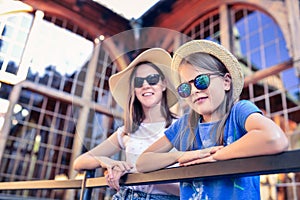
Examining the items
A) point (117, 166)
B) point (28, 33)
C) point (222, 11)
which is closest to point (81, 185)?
point (117, 166)

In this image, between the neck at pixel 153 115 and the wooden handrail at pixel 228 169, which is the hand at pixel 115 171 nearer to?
the wooden handrail at pixel 228 169

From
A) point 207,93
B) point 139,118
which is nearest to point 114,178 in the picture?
point 139,118

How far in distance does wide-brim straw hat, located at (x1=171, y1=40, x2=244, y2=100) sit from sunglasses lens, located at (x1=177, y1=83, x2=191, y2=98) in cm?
1

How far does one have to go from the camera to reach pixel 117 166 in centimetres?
59

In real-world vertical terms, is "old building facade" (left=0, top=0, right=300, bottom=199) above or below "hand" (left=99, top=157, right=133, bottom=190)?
above

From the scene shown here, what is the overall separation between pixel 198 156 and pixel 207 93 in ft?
0.37

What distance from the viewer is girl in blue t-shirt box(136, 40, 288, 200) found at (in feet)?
1.49

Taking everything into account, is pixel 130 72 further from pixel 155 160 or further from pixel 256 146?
pixel 256 146

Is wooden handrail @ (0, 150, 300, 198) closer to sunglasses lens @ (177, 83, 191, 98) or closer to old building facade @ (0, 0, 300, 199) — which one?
sunglasses lens @ (177, 83, 191, 98)

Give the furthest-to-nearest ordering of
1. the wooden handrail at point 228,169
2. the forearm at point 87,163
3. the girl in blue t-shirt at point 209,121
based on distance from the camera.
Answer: the forearm at point 87,163 < the girl in blue t-shirt at point 209,121 < the wooden handrail at point 228,169

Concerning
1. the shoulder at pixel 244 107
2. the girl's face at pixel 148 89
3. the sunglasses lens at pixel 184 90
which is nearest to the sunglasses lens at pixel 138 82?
the girl's face at pixel 148 89

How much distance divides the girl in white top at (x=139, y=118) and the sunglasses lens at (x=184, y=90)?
41 mm

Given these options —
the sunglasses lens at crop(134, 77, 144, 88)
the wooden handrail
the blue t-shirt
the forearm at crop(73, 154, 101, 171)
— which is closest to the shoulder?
the blue t-shirt

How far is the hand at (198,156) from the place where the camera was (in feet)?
1.42
